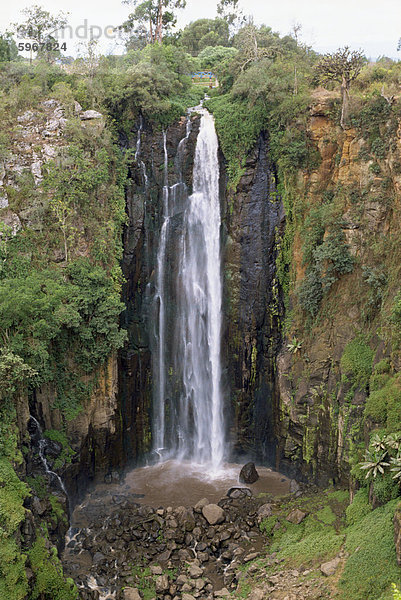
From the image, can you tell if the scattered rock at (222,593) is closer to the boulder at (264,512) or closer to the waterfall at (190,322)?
the boulder at (264,512)

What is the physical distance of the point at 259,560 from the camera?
52.6 ft

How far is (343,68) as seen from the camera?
21.2 m

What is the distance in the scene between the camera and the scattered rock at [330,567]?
1398 centimetres

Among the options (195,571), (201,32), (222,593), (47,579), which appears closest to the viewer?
(47,579)

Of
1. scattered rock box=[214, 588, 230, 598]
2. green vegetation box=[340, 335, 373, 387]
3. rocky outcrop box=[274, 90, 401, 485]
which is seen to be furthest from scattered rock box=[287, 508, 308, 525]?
green vegetation box=[340, 335, 373, 387]

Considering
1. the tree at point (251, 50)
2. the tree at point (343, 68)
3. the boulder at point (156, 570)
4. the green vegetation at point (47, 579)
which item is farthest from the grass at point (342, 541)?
the tree at point (251, 50)

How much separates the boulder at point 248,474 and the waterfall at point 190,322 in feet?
7.16

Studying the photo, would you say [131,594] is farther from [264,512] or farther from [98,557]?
[264,512]

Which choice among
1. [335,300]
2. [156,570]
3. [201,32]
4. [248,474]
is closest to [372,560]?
[156,570]

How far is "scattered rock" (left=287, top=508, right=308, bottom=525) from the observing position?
17378mm

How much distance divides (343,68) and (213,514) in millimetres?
18502

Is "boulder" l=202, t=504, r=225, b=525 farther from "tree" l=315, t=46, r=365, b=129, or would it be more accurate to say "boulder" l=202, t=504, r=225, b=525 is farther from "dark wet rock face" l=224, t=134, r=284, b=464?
"tree" l=315, t=46, r=365, b=129

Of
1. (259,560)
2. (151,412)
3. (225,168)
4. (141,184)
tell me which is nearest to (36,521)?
(259,560)

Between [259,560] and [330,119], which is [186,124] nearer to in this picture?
[330,119]
